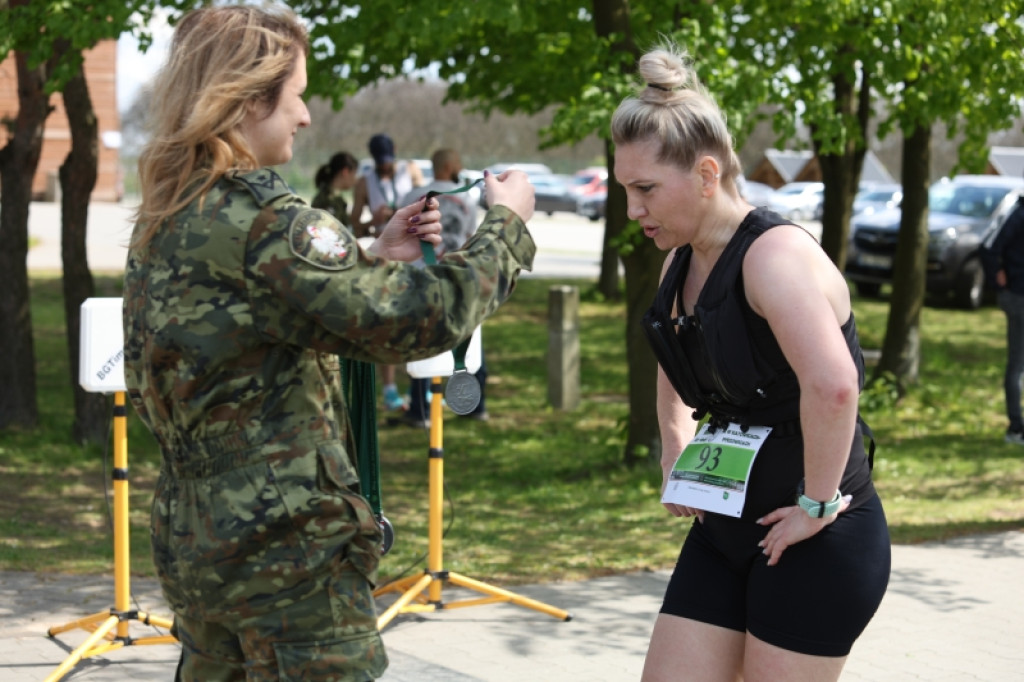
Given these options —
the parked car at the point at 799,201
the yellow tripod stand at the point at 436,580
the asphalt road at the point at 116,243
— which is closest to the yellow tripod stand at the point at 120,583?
the yellow tripod stand at the point at 436,580

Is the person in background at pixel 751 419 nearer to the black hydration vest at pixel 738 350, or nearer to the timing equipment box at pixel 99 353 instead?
the black hydration vest at pixel 738 350

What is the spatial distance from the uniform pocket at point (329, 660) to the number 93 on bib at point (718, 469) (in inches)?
37.5

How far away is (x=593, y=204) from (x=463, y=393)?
4165cm

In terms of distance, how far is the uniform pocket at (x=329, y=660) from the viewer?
2.29 metres

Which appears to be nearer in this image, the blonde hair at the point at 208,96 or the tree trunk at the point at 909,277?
the blonde hair at the point at 208,96

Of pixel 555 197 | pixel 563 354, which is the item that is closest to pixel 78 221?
pixel 563 354

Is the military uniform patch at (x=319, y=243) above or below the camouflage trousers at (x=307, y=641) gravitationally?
above

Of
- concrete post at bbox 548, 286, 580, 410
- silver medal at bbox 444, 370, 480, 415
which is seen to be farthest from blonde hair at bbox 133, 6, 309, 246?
Result: concrete post at bbox 548, 286, 580, 410

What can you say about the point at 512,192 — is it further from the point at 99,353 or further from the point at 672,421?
the point at 99,353

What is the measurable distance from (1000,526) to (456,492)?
3.55 m

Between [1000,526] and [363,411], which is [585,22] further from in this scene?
[363,411]

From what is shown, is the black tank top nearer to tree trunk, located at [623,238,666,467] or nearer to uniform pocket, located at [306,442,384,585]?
uniform pocket, located at [306,442,384,585]

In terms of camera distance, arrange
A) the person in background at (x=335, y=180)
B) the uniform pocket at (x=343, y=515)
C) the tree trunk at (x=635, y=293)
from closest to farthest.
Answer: the uniform pocket at (x=343, y=515) < the tree trunk at (x=635, y=293) < the person in background at (x=335, y=180)

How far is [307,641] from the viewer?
7.56ft
